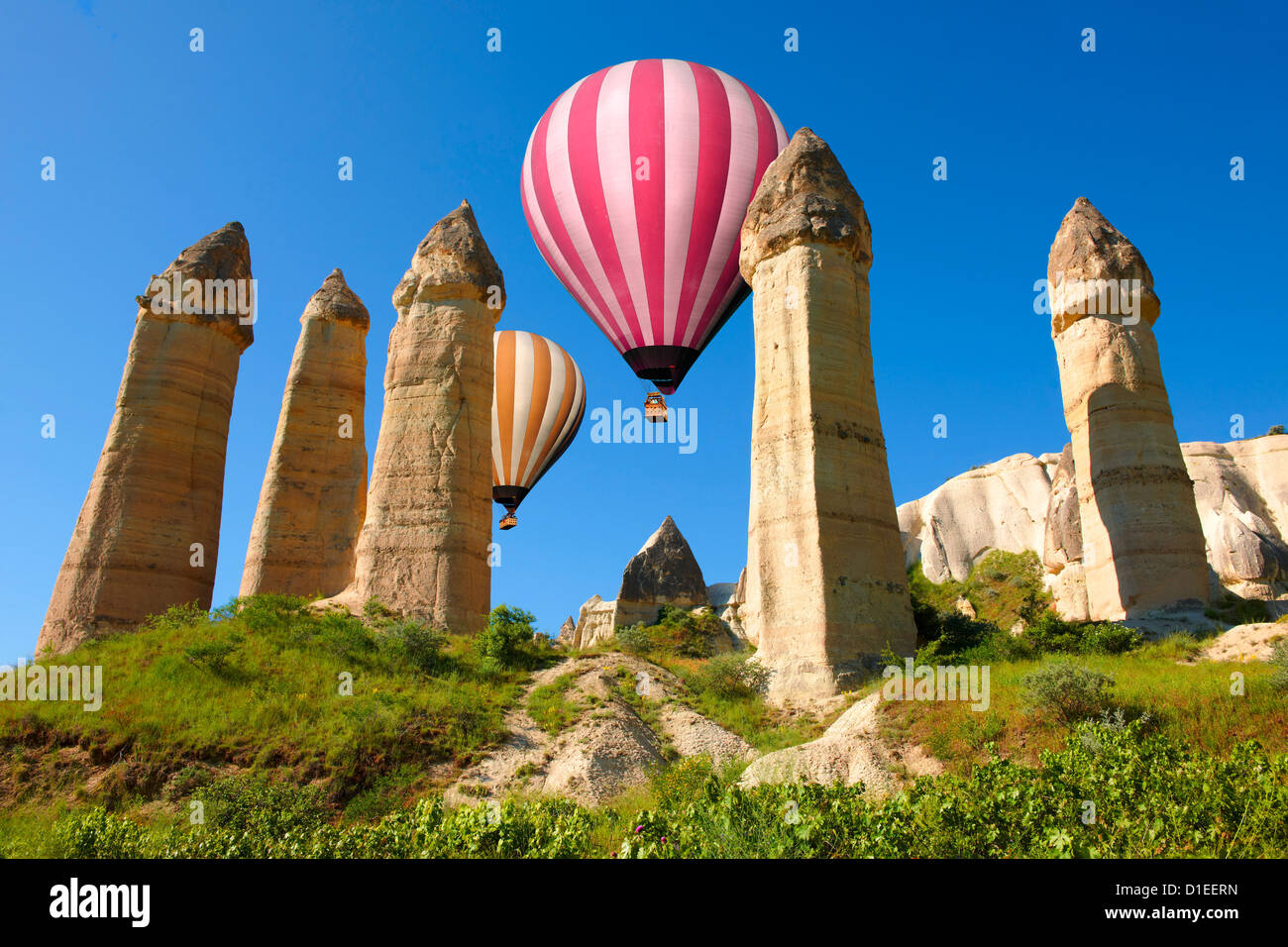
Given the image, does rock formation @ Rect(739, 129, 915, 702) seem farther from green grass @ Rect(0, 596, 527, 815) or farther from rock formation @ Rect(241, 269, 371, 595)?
rock formation @ Rect(241, 269, 371, 595)

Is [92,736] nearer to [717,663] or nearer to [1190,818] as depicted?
[717,663]

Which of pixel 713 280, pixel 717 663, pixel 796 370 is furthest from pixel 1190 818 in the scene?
pixel 713 280

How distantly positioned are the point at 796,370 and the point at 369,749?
9.81 metres

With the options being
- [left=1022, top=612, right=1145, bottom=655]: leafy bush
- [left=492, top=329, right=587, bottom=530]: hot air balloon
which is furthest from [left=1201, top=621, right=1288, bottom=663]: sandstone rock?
[left=492, top=329, right=587, bottom=530]: hot air balloon

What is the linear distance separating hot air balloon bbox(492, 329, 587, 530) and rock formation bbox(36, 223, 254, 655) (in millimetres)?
16047

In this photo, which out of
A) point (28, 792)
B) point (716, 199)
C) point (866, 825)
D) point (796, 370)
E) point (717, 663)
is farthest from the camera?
point (716, 199)

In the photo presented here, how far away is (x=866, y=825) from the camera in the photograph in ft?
22.0

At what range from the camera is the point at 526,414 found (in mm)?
37688

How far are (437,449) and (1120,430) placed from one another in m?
14.7

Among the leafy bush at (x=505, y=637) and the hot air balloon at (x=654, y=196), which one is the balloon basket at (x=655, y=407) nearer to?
the hot air balloon at (x=654, y=196)

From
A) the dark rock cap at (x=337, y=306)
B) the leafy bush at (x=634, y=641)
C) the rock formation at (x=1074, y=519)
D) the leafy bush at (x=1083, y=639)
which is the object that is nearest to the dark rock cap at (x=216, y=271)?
the dark rock cap at (x=337, y=306)

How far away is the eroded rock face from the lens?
106 ft

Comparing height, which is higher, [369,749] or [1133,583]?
[1133,583]
